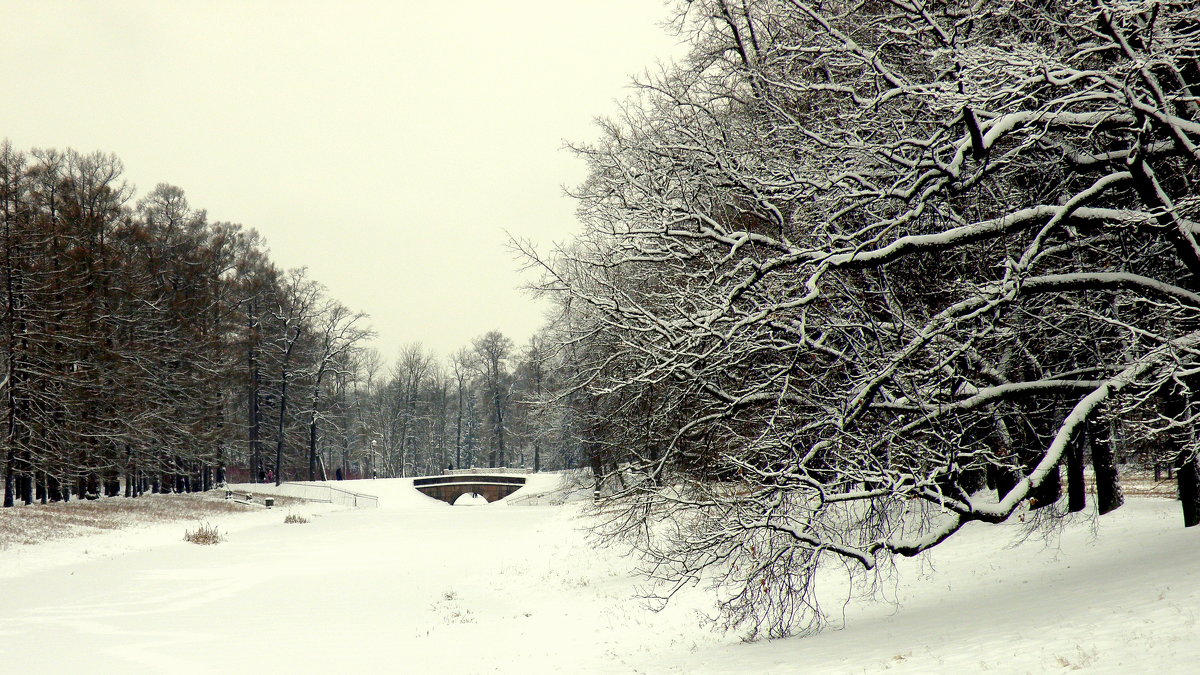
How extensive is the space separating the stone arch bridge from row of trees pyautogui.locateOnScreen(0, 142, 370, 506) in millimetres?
9219

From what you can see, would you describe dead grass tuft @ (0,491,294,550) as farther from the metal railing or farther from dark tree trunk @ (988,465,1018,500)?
dark tree trunk @ (988,465,1018,500)

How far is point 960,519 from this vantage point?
28.3 ft

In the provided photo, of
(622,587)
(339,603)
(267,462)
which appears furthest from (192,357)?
(622,587)

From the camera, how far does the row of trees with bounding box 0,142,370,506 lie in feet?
97.9

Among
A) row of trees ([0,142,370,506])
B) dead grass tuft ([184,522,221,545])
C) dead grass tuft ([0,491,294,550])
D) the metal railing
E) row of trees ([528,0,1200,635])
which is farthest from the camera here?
the metal railing

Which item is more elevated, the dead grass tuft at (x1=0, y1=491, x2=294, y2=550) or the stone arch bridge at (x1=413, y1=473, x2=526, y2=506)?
the dead grass tuft at (x1=0, y1=491, x2=294, y2=550)

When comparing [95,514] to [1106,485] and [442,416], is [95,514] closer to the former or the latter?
[1106,485]

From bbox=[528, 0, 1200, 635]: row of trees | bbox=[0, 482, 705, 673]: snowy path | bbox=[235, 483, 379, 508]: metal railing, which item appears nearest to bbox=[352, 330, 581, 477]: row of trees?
bbox=[235, 483, 379, 508]: metal railing

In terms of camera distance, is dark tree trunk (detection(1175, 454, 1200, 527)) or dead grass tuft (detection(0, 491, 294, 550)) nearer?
dark tree trunk (detection(1175, 454, 1200, 527))

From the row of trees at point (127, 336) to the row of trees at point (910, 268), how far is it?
25.6 meters

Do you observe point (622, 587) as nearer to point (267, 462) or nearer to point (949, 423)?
point (949, 423)

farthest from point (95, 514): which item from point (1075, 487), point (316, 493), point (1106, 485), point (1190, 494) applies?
point (1190, 494)

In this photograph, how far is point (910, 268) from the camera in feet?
35.7

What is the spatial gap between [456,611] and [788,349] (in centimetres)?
937
